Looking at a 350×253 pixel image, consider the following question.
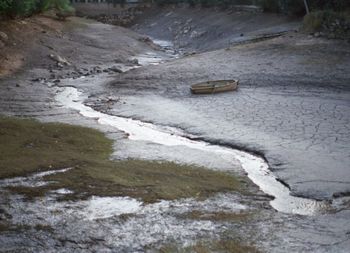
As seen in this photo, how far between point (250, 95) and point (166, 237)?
9.56 metres

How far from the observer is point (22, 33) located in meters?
22.6

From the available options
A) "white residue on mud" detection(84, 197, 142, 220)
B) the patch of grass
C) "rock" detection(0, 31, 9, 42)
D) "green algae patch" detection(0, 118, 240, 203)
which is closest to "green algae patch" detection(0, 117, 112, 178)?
"green algae patch" detection(0, 118, 240, 203)

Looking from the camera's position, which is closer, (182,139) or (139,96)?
(182,139)

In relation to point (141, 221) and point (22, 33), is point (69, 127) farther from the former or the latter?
point (22, 33)

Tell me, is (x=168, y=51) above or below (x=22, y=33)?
below

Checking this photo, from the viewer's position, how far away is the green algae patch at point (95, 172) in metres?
7.83

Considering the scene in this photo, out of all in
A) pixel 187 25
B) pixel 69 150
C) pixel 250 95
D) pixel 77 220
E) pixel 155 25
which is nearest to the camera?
pixel 77 220

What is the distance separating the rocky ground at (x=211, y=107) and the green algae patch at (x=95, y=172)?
1.31 feet

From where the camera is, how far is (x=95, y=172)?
335 inches

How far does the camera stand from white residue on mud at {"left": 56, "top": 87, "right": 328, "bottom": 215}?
25.4 feet

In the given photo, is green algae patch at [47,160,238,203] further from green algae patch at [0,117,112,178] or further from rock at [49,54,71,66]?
rock at [49,54,71,66]

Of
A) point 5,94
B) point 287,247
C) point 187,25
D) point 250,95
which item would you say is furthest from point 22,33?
point 287,247

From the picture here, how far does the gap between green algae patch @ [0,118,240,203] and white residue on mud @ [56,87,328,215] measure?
0.64 meters

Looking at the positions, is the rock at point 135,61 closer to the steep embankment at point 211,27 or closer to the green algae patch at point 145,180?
the steep embankment at point 211,27
